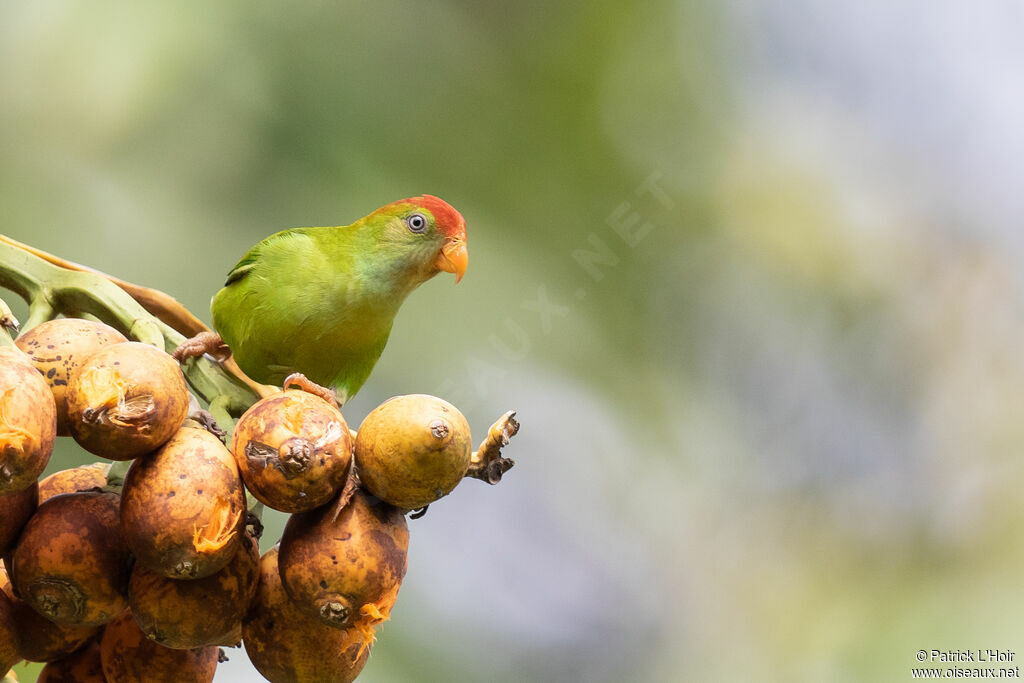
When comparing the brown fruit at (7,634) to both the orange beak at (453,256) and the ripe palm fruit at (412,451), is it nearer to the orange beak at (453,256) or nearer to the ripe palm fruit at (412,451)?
the ripe palm fruit at (412,451)

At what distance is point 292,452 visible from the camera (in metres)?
0.78

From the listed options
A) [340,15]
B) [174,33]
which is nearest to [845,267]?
[340,15]

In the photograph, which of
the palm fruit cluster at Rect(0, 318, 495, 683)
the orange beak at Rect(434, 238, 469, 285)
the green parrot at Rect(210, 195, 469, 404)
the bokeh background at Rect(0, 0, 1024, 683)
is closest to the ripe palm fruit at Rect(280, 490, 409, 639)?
the palm fruit cluster at Rect(0, 318, 495, 683)

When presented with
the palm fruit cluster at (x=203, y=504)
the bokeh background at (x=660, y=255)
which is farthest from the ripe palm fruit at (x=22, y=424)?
the bokeh background at (x=660, y=255)

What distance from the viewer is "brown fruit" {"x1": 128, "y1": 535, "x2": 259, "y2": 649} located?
816mm

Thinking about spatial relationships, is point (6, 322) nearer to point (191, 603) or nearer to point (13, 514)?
point (13, 514)

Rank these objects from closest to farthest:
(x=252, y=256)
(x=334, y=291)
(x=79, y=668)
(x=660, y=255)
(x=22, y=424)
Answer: (x=22, y=424) < (x=79, y=668) < (x=334, y=291) < (x=252, y=256) < (x=660, y=255)

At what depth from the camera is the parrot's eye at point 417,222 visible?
1.81 metres

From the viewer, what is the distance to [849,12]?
2.56 meters

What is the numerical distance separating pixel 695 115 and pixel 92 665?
83.9 inches

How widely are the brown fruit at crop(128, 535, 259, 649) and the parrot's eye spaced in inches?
40.7

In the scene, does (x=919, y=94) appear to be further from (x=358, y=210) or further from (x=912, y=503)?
(x=358, y=210)

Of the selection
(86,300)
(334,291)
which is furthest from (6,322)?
(334,291)

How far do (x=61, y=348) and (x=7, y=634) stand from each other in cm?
28
